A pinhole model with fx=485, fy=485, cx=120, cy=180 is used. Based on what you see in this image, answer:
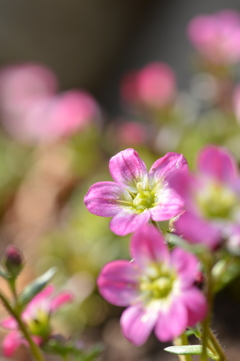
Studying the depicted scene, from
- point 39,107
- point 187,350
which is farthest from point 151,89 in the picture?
point 187,350

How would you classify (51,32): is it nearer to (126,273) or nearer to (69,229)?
(69,229)

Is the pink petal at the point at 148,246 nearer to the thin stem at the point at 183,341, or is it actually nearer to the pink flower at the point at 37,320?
the thin stem at the point at 183,341

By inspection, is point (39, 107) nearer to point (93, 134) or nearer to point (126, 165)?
point (93, 134)

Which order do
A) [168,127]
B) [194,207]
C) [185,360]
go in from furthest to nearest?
1. [168,127]
2. [185,360]
3. [194,207]

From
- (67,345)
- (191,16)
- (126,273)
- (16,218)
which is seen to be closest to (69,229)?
(16,218)

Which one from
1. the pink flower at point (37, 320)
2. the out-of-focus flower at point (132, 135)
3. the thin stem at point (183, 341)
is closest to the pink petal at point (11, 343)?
the pink flower at point (37, 320)
